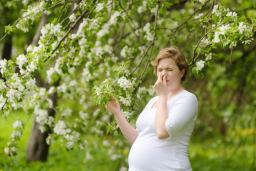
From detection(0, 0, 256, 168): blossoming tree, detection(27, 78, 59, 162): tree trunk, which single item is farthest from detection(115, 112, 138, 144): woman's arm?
detection(27, 78, 59, 162): tree trunk

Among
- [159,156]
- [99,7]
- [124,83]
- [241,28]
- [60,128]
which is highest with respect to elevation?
[99,7]

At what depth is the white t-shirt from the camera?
1758 millimetres

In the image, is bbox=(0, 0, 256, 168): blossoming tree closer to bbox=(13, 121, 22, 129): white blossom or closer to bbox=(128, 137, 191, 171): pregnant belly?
bbox=(13, 121, 22, 129): white blossom

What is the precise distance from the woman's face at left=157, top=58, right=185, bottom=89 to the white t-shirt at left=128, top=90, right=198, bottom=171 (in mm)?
93

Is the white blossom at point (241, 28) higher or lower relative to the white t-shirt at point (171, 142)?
higher

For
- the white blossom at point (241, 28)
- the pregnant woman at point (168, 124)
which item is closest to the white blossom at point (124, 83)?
the pregnant woman at point (168, 124)

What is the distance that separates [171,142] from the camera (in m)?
1.85

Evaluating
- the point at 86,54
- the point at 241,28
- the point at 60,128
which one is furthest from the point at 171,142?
the point at 86,54

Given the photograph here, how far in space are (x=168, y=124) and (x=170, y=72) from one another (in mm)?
417

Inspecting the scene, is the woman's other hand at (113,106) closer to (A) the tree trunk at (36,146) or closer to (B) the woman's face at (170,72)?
(B) the woman's face at (170,72)

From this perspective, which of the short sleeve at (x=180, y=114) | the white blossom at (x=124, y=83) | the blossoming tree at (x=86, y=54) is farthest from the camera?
the white blossom at (x=124, y=83)

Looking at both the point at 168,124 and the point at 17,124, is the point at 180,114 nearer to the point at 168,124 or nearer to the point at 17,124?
the point at 168,124

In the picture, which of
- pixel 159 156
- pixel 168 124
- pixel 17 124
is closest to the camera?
pixel 168 124

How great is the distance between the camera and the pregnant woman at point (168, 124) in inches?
69.6
